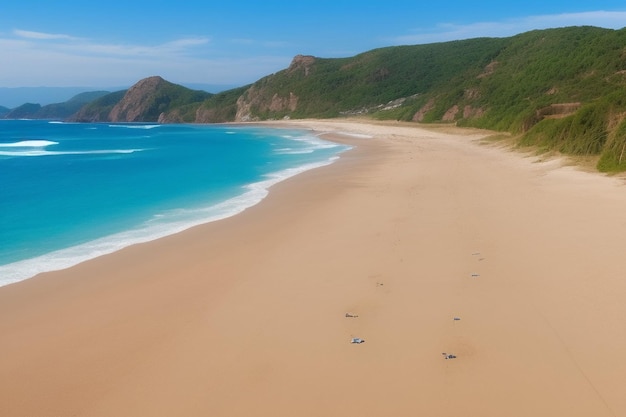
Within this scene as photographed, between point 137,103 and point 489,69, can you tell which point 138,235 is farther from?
point 137,103

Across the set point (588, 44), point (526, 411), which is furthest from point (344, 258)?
point (588, 44)

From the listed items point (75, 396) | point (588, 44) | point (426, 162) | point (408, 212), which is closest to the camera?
point (75, 396)

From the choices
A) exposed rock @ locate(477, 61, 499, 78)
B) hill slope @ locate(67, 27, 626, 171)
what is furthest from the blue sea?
exposed rock @ locate(477, 61, 499, 78)

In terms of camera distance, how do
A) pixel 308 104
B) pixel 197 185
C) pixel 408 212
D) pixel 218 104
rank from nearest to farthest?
pixel 408 212, pixel 197 185, pixel 308 104, pixel 218 104

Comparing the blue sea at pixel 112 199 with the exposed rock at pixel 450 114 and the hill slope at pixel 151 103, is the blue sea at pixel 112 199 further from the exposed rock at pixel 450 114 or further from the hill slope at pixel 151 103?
the hill slope at pixel 151 103

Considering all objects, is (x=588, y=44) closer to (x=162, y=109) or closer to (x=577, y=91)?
(x=577, y=91)

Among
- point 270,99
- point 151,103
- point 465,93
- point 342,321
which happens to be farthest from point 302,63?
point 342,321
